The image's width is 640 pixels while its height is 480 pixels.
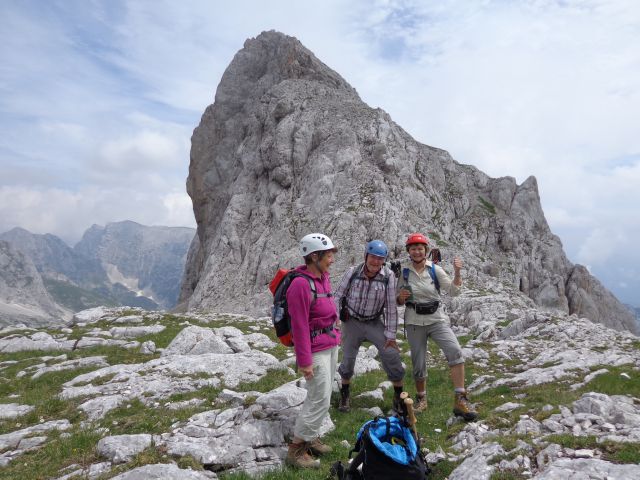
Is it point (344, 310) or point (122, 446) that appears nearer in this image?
point (122, 446)

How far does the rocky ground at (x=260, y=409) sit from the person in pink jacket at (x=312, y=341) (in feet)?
1.89

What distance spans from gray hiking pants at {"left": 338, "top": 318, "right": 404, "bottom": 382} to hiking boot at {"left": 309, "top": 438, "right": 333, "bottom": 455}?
2471 mm

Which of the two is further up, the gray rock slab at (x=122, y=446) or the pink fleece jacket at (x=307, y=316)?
the pink fleece jacket at (x=307, y=316)

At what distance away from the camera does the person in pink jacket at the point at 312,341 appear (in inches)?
317

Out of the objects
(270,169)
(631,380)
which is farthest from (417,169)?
(631,380)

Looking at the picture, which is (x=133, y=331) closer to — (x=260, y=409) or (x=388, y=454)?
(x=260, y=409)

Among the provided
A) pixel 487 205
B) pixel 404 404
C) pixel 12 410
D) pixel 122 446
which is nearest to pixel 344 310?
pixel 404 404

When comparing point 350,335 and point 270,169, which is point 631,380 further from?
point 270,169

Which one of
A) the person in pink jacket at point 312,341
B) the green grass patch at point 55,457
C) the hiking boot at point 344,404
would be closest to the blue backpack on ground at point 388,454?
the person in pink jacket at point 312,341

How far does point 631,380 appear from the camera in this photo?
11.0 metres

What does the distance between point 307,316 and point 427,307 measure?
4011mm

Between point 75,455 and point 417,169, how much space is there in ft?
179

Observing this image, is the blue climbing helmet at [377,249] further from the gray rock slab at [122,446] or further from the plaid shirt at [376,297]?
the gray rock slab at [122,446]

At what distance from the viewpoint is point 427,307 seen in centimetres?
1062
